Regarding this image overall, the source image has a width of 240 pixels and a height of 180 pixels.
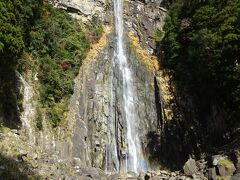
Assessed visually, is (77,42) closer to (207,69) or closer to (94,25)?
(94,25)

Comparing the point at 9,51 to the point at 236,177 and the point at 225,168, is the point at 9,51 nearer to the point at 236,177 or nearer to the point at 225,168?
the point at 225,168

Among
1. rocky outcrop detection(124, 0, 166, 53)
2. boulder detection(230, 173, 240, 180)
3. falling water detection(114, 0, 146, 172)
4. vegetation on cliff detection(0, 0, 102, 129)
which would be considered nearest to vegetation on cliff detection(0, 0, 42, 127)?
vegetation on cliff detection(0, 0, 102, 129)

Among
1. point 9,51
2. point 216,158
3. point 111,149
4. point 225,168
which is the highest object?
point 9,51

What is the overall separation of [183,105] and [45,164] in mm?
15709

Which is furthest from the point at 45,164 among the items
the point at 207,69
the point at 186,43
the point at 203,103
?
the point at 186,43

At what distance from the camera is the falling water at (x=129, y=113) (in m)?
27.1

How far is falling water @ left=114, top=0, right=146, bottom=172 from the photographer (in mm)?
27125

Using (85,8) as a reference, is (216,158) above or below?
below

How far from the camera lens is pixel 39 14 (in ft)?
94.6

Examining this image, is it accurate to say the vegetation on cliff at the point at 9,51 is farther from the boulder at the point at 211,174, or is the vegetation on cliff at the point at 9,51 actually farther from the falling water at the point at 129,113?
the boulder at the point at 211,174

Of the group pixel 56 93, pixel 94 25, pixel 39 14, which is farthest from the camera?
pixel 94 25

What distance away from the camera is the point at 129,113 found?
29.7 m

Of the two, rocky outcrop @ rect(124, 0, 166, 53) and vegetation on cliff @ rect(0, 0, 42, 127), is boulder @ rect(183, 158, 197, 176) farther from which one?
rocky outcrop @ rect(124, 0, 166, 53)

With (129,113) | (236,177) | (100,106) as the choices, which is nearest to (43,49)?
(100,106)
